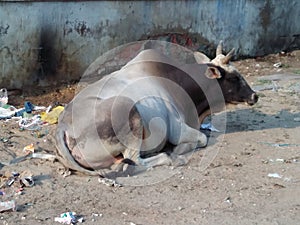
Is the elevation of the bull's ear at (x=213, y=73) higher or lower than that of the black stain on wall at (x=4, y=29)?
lower

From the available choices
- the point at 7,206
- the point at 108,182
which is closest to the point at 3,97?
the point at 108,182

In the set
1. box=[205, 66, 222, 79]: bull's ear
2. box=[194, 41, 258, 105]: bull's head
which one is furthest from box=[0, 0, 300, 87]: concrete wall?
box=[205, 66, 222, 79]: bull's ear

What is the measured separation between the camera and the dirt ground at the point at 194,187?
4.77 metres

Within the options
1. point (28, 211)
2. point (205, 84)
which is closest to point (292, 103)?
point (205, 84)

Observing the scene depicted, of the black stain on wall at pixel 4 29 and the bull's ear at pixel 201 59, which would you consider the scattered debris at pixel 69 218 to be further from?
the black stain on wall at pixel 4 29

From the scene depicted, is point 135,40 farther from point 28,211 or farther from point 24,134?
point 28,211

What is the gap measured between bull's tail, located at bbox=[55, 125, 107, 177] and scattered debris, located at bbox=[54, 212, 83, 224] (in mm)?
805

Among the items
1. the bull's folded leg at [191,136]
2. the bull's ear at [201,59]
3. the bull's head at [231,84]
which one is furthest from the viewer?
the bull's ear at [201,59]

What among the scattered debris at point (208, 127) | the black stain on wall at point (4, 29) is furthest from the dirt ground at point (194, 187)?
the black stain on wall at point (4, 29)

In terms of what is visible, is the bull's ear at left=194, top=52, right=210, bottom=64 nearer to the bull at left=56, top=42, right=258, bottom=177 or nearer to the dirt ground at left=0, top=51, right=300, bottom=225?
the bull at left=56, top=42, right=258, bottom=177

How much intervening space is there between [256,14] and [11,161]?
6.27 m

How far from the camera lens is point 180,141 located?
6.22 meters

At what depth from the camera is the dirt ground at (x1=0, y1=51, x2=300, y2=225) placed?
477cm

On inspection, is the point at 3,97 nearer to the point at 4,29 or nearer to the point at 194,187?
the point at 4,29
